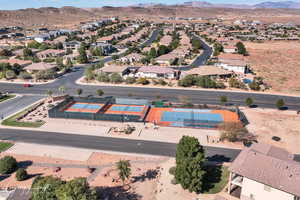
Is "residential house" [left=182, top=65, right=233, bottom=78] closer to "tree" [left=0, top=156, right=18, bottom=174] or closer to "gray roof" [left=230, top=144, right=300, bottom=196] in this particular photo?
"gray roof" [left=230, top=144, right=300, bottom=196]

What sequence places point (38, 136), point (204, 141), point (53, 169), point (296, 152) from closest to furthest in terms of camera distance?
point (53, 169), point (296, 152), point (204, 141), point (38, 136)

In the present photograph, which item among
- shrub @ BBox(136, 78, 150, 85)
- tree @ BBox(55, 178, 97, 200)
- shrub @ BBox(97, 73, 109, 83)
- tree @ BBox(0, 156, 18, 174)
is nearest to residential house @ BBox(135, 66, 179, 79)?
shrub @ BBox(136, 78, 150, 85)

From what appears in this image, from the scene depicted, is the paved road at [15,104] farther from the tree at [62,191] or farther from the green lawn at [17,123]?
the tree at [62,191]

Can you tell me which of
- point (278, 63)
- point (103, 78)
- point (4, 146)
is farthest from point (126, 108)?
point (278, 63)

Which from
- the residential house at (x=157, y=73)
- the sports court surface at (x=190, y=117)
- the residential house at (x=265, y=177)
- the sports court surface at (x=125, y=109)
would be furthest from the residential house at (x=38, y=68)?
the residential house at (x=265, y=177)

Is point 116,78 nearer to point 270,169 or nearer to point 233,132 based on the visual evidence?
point 233,132

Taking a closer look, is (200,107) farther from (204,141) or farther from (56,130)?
(56,130)

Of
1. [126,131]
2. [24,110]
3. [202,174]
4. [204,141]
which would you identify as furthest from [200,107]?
[24,110]
